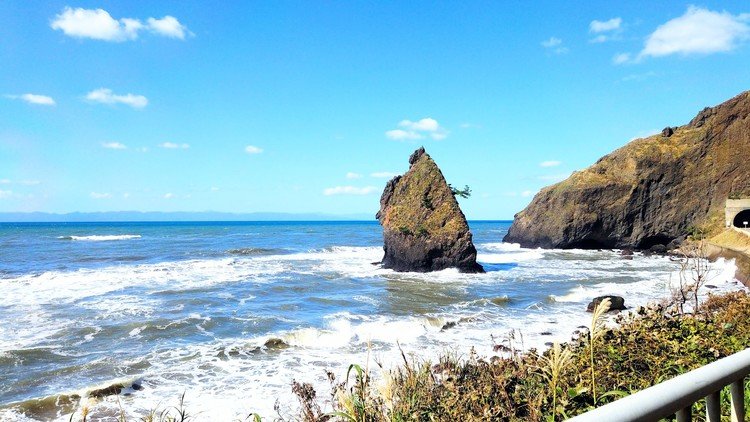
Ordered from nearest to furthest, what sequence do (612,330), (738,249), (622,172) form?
(612,330), (738,249), (622,172)

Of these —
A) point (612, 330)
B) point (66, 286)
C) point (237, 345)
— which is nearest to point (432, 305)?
point (237, 345)

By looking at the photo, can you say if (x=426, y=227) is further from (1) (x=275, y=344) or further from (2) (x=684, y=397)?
(2) (x=684, y=397)

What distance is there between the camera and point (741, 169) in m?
52.8

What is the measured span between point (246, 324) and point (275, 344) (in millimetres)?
3321

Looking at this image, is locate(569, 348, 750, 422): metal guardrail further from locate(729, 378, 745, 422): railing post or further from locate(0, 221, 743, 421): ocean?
locate(0, 221, 743, 421): ocean

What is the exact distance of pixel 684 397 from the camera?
1820mm

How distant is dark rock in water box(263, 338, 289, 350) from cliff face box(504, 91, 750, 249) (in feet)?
169

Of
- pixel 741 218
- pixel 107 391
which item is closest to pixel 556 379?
pixel 107 391

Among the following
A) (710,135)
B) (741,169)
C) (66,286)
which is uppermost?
(710,135)

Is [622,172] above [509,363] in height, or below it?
above

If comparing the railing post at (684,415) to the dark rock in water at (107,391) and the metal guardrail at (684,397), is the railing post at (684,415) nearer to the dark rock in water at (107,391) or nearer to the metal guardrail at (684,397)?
the metal guardrail at (684,397)

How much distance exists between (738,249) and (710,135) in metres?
31.2

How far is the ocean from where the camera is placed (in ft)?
37.1

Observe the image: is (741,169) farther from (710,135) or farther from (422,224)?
(422,224)
